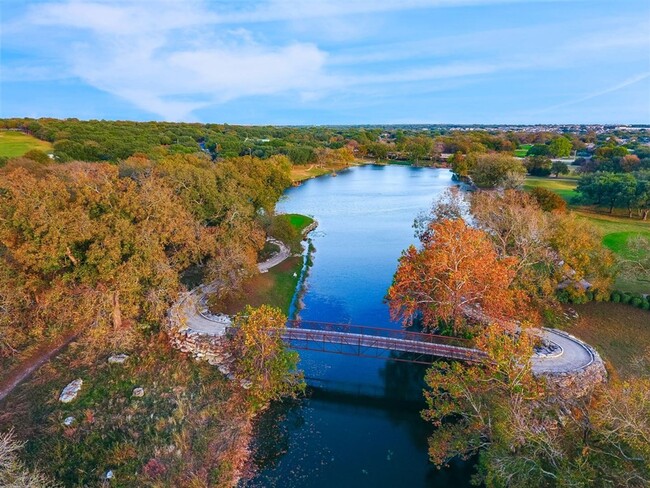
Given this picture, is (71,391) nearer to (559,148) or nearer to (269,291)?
(269,291)

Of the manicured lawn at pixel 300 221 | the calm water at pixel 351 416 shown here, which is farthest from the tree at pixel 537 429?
the manicured lawn at pixel 300 221

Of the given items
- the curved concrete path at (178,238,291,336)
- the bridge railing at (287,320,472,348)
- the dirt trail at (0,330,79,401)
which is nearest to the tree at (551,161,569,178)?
the bridge railing at (287,320,472,348)

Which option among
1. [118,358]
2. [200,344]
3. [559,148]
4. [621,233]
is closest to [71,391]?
[118,358]

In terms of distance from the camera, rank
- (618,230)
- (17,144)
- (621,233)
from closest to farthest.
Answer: (621,233), (618,230), (17,144)

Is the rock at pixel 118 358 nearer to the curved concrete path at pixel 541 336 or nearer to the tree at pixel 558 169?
the curved concrete path at pixel 541 336

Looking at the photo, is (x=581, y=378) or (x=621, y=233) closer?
(x=581, y=378)

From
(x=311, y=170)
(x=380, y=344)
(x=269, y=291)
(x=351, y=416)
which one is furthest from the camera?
(x=311, y=170)
